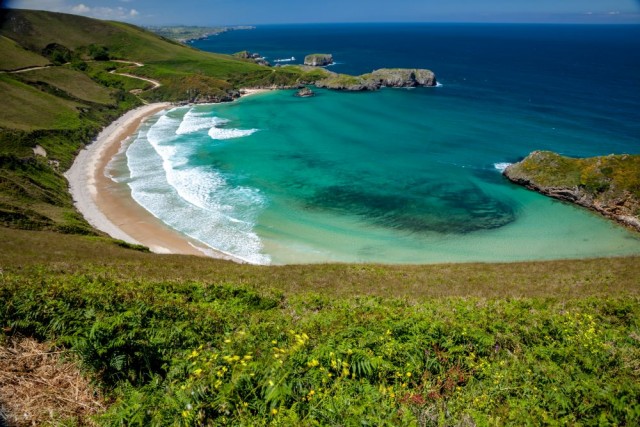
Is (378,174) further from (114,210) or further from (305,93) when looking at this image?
(305,93)

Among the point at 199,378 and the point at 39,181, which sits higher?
the point at 199,378

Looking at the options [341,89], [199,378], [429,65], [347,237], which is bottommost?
[347,237]

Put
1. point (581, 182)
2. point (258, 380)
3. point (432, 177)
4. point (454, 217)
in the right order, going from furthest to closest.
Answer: point (432, 177)
point (581, 182)
point (454, 217)
point (258, 380)

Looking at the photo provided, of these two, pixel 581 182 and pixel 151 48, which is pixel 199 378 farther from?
pixel 151 48

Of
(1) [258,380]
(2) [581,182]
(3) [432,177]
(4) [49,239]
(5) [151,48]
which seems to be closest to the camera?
(1) [258,380]

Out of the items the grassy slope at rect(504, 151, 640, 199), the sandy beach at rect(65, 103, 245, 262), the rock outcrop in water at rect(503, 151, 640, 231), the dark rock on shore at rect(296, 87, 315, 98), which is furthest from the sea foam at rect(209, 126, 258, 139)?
the grassy slope at rect(504, 151, 640, 199)

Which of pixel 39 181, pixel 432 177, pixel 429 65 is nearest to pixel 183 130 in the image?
pixel 39 181

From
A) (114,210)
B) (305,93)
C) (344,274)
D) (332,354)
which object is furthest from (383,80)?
(332,354)
